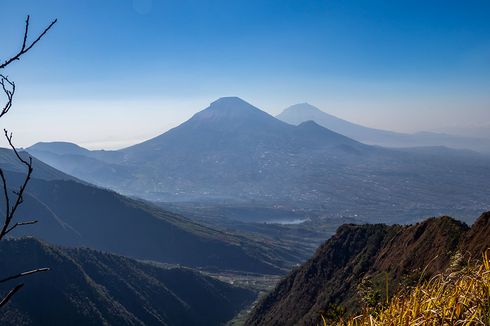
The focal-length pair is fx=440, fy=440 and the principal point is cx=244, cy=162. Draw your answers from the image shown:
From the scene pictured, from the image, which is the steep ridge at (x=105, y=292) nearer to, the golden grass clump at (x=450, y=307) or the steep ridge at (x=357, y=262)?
the steep ridge at (x=357, y=262)

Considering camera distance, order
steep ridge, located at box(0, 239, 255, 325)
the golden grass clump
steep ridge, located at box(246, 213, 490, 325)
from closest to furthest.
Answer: the golden grass clump < steep ridge, located at box(246, 213, 490, 325) < steep ridge, located at box(0, 239, 255, 325)

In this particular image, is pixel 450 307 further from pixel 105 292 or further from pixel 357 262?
pixel 105 292

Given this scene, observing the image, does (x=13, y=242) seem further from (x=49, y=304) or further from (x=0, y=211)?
(x=0, y=211)

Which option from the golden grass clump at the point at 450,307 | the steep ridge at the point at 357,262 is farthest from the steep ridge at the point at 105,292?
the golden grass clump at the point at 450,307

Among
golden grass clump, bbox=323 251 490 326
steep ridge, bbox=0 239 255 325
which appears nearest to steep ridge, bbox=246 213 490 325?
golden grass clump, bbox=323 251 490 326

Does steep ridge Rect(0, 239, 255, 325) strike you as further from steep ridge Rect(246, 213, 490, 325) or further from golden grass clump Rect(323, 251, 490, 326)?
golden grass clump Rect(323, 251, 490, 326)

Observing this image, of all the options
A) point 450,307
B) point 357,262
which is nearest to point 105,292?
point 357,262

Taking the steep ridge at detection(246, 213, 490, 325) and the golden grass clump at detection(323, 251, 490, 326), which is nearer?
the golden grass clump at detection(323, 251, 490, 326)
